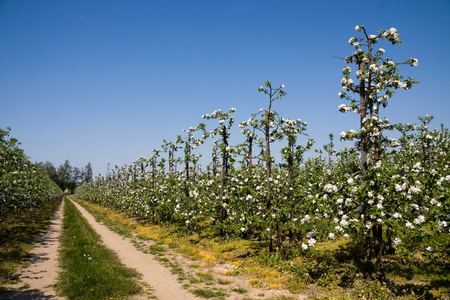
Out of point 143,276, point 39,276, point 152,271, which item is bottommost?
point 152,271

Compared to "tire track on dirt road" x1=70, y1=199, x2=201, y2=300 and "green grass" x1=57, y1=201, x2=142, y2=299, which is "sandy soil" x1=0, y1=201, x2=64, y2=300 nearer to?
"green grass" x1=57, y1=201, x2=142, y2=299

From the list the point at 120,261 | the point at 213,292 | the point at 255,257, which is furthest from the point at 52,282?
the point at 255,257

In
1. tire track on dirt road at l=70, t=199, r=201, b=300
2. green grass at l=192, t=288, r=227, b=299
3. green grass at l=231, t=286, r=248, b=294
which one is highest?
green grass at l=192, t=288, r=227, b=299

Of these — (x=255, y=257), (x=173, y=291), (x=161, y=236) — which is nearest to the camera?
(x=173, y=291)

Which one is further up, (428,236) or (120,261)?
(428,236)

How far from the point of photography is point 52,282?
10.1m

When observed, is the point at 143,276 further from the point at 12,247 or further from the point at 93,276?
the point at 12,247

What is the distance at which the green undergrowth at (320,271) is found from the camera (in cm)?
870

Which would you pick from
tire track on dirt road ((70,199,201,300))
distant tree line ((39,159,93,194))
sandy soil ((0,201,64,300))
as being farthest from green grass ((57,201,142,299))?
distant tree line ((39,159,93,194))

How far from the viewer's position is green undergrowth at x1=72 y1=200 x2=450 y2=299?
28.6 feet

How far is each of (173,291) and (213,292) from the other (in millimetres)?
1714

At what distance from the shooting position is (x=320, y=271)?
11023mm

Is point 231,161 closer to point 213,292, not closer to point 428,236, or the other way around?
point 213,292

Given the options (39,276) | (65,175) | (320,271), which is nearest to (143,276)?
(39,276)
